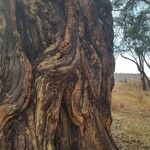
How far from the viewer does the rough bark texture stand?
7.47 meters

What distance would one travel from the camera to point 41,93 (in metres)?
7.65

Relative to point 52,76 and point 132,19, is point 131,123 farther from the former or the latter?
point 52,76

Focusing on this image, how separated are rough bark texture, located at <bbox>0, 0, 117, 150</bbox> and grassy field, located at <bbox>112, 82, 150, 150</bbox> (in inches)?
151

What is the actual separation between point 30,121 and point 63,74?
37.8 inches

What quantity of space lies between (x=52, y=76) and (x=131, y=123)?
446 inches

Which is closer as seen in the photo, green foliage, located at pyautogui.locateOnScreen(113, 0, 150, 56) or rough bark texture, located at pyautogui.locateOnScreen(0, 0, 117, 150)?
rough bark texture, located at pyautogui.locateOnScreen(0, 0, 117, 150)

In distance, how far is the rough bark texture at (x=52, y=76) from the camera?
24.5 feet

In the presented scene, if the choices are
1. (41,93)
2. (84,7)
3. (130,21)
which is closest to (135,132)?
(130,21)

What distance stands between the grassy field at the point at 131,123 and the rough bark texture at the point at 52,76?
12.6 ft

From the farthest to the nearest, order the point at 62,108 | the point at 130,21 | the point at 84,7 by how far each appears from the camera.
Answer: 1. the point at 130,21
2. the point at 84,7
3. the point at 62,108

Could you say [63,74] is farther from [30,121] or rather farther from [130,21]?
[130,21]

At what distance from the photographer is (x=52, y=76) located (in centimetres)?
777

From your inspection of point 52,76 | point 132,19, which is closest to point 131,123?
point 132,19

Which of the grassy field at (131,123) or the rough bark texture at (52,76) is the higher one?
the rough bark texture at (52,76)
